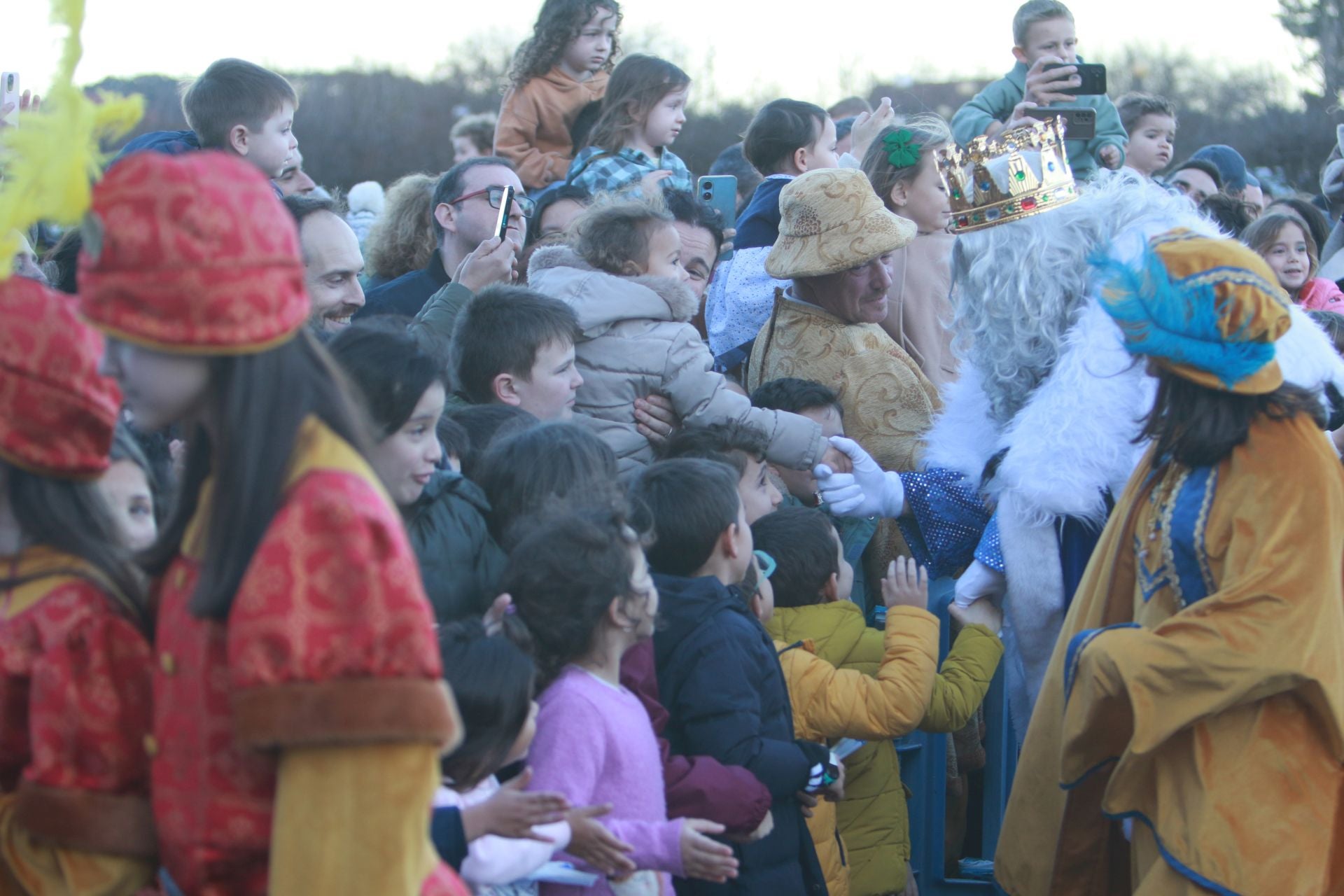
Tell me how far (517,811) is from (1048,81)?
4592 mm

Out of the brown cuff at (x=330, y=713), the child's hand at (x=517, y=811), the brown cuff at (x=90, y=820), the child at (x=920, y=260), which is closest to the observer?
the brown cuff at (x=330, y=713)

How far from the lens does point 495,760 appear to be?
104 inches

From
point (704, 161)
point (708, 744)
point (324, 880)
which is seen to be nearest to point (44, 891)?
point (324, 880)

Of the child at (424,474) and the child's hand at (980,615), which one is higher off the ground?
the child at (424,474)

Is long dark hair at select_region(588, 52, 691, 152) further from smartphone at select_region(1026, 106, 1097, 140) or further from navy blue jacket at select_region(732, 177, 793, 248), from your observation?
smartphone at select_region(1026, 106, 1097, 140)

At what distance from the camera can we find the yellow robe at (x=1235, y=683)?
3020 mm

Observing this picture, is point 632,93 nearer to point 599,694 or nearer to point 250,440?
point 599,694

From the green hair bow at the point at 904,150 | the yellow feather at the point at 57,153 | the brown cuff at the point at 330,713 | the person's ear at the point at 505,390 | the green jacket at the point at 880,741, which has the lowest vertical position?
the green jacket at the point at 880,741

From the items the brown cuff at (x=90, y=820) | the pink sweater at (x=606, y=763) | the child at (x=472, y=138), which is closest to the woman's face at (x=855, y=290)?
the pink sweater at (x=606, y=763)

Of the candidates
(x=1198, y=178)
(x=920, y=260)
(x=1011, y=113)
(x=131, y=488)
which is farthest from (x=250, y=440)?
(x=1198, y=178)

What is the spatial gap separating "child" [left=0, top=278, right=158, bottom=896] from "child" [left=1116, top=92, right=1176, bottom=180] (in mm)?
6633

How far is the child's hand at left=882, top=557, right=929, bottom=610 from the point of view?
403 cm

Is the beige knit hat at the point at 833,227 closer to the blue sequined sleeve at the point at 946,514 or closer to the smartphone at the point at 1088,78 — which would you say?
the blue sequined sleeve at the point at 946,514

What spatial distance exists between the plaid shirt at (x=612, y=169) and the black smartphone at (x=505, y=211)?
1.04 meters
